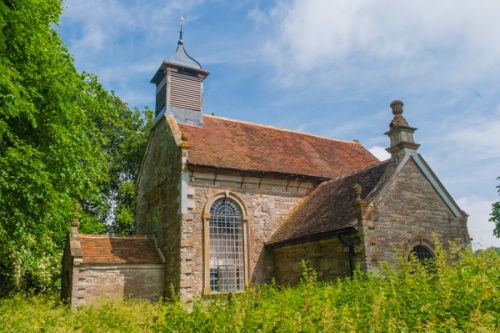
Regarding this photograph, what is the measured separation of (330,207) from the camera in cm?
1514

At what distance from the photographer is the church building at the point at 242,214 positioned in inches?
525

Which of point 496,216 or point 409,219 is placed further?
point 496,216

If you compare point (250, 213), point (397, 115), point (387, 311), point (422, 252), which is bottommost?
point (387, 311)

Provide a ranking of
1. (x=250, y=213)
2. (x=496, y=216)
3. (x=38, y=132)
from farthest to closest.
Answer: (x=496, y=216) < (x=250, y=213) < (x=38, y=132)

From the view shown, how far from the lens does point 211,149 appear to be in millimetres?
17672

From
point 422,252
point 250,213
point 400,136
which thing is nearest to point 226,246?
point 250,213

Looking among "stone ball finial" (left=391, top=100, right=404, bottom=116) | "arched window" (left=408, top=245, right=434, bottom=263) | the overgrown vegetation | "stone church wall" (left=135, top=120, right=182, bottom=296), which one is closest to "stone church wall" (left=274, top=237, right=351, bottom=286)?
"arched window" (left=408, top=245, right=434, bottom=263)

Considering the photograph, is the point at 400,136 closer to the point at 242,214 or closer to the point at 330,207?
the point at 330,207

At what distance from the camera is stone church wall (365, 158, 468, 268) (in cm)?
1255

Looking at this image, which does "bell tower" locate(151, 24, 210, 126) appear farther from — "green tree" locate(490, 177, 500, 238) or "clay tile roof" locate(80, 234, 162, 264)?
"green tree" locate(490, 177, 500, 238)

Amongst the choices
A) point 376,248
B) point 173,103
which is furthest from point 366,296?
point 173,103

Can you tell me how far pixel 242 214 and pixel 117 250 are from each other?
5293mm

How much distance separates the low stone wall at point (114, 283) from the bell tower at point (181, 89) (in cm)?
776

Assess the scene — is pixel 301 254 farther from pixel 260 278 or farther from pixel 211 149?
pixel 211 149
